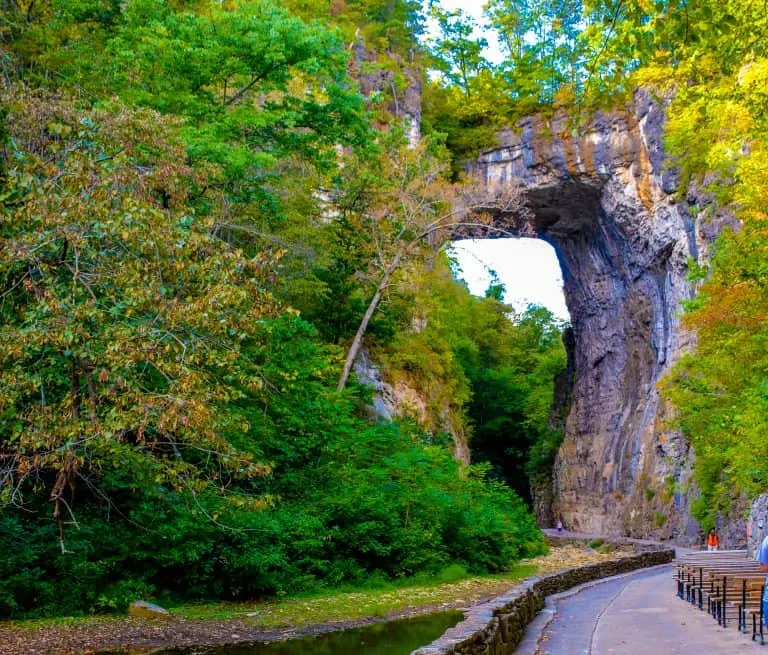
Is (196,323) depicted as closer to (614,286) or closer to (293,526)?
(293,526)

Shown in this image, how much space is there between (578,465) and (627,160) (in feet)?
52.6

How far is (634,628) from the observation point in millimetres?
11070

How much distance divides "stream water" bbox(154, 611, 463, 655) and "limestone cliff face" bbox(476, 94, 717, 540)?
23.2m

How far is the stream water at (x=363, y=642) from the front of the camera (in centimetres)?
1032

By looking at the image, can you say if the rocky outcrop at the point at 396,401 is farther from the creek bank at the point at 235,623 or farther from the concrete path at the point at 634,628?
the concrete path at the point at 634,628

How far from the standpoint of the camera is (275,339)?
16984 millimetres

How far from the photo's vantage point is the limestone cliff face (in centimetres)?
3641

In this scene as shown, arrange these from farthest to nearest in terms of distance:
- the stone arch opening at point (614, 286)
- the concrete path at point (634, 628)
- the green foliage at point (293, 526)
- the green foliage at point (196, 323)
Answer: the stone arch opening at point (614, 286), the green foliage at point (293, 526), the green foliage at point (196, 323), the concrete path at point (634, 628)

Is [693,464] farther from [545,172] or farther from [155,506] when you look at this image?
[155,506]

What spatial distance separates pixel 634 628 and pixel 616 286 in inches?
1324

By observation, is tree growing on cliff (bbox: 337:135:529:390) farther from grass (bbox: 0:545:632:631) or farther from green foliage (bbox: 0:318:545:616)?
grass (bbox: 0:545:632:631)

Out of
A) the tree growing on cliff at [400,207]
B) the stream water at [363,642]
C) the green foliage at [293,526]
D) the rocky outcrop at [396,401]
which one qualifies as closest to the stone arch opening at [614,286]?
the rocky outcrop at [396,401]

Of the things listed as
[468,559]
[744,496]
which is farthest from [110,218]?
[744,496]

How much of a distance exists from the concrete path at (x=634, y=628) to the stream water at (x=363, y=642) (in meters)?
1.68
